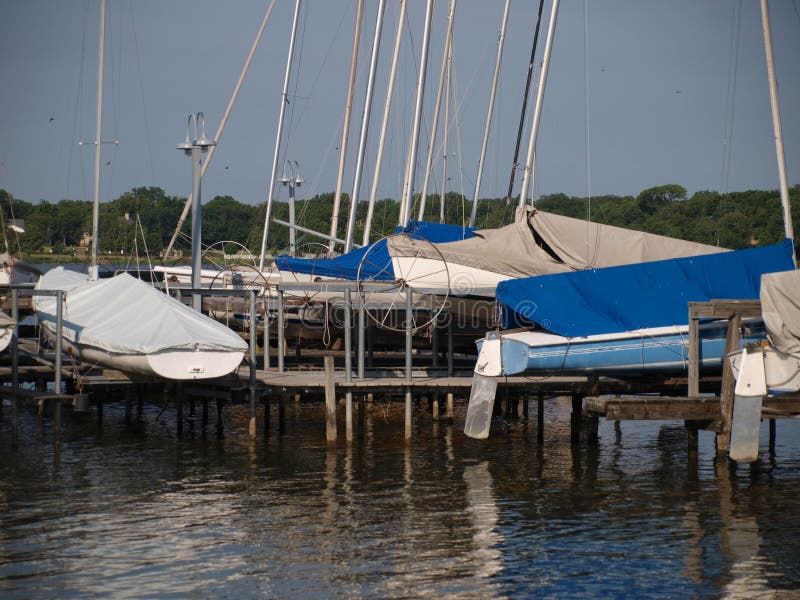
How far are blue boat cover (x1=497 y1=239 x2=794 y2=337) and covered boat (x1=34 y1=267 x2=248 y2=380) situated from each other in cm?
554

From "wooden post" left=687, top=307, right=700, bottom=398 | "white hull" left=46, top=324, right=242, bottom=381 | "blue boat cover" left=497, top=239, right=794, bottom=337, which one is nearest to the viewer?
"wooden post" left=687, top=307, right=700, bottom=398

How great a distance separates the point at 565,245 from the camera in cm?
2578

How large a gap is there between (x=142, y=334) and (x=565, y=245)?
9889 mm

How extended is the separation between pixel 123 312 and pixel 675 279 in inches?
421

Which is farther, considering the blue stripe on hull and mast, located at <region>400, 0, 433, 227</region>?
mast, located at <region>400, 0, 433, 227</region>

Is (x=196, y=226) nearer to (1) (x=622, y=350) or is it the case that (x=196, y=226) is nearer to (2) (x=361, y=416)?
(2) (x=361, y=416)

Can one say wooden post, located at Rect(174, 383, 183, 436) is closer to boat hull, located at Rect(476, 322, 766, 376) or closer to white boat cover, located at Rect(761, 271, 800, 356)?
boat hull, located at Rect(476, 322, 766, 376)

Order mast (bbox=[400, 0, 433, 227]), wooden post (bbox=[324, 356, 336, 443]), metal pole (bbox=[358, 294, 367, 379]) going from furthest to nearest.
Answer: mast (bbox=[400, 0, 433, 227]), metal pole (bbox=[358, 294, 367, 379]), wooden post (bbox=[324, 356, 336, 443])

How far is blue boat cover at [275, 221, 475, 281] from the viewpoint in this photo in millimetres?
25109

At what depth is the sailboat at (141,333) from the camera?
20.4m

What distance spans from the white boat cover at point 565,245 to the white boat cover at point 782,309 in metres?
7.07

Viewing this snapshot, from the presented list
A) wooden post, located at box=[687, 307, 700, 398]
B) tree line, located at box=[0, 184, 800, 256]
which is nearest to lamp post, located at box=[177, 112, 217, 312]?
wooden post, located at box=[687, 307, 700, 398]

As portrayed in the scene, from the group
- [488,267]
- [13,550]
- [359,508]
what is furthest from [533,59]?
[13,550]

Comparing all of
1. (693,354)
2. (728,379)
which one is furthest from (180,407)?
(728,379)
